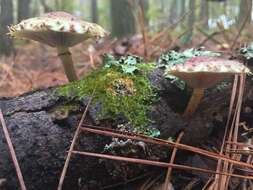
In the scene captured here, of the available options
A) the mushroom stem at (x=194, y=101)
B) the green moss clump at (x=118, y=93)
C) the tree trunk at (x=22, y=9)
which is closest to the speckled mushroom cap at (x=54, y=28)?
the green moss clump at (x=118, y=93)

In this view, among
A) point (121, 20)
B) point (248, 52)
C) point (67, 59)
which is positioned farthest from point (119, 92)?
point (121, 20)

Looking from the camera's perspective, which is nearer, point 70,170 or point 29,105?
point 70,170

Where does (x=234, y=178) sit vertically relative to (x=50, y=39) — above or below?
below

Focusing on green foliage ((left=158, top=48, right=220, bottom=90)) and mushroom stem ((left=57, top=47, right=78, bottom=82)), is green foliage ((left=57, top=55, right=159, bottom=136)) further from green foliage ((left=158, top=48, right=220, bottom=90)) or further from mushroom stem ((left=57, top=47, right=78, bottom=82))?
mushroom stem ((left=57, top=47, right=78, bottom=82))

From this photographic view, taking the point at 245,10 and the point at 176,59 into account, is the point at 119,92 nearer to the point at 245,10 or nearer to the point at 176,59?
the point at 176,59

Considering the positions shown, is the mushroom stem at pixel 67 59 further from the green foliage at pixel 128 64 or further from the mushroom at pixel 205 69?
the mushroom at pixel 205 69

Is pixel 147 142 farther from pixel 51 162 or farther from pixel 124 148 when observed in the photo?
pixel 51 162

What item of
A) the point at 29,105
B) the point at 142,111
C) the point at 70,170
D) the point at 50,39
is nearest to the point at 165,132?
the point at 142,111
